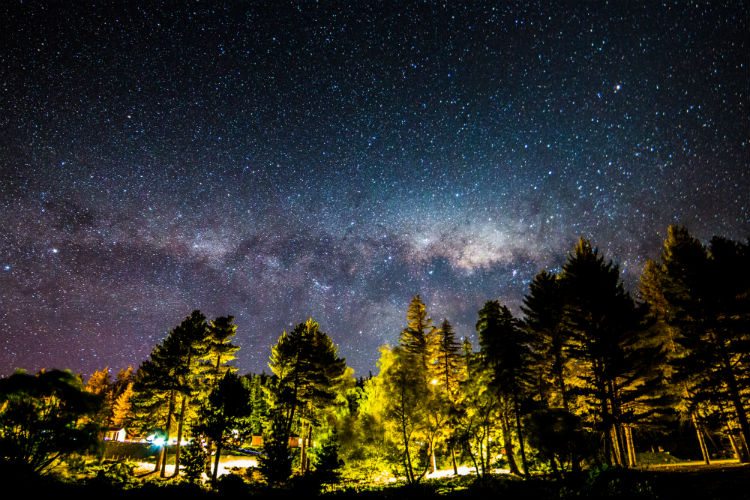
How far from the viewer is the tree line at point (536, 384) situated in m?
19.8

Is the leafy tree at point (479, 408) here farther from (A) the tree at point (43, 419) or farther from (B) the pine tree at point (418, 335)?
(A) the tree at point (43, 419)

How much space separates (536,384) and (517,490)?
13473 mm

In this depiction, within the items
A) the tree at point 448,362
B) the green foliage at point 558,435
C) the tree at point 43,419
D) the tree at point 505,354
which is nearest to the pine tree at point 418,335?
the tree at point 448,362

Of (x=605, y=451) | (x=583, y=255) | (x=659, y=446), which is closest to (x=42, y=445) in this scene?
(x=583, y=255)

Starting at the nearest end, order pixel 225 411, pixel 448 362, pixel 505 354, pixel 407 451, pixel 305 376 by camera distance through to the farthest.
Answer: pixel 225 411, pixel 407 451, pixel 505 354, pixel 305 376, pixel 448 362

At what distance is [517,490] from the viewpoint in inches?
592

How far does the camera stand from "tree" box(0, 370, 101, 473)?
970 centimetres

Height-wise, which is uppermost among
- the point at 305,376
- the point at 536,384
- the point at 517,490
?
the point at 305,376

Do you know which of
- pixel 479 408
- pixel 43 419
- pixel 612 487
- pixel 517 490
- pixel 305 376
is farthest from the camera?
pixel 305 376

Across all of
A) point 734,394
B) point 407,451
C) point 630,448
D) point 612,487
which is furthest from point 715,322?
point 407,451

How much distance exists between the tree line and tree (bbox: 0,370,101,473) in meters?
8.14

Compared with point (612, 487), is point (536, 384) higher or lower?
higher

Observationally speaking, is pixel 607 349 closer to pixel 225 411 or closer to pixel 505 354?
pixel 505 354

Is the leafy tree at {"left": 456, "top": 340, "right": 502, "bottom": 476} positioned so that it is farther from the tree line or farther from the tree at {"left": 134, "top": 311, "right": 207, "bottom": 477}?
the tree at {"left": 134, "top": 311, "right": 207, "bottom": 477}
